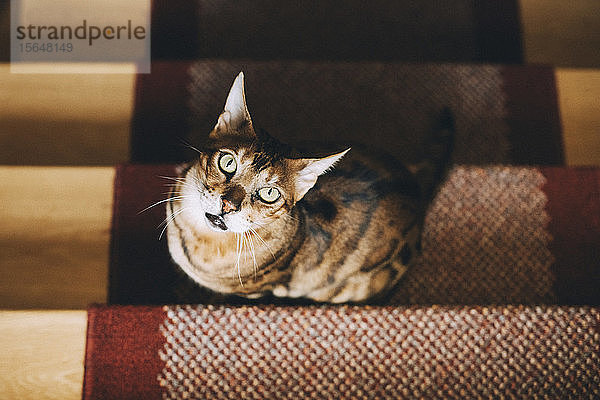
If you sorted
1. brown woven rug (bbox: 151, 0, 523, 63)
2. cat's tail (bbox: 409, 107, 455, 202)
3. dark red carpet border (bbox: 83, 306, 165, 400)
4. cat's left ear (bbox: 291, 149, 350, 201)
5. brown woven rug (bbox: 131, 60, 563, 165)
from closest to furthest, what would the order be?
cat's left ear (bbox: 291, 149, 350, 201)
dark red carpet border (bbox: 83, 306, 165, 400)
cat's tail (bbox: 409, 107, 455, 202)
brown woven rug (bbox: 131, 60, 563, 165)
brown woven rug (bbox: 151, 0, 523, 63)

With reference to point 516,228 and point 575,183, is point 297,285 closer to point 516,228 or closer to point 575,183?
point 516,228

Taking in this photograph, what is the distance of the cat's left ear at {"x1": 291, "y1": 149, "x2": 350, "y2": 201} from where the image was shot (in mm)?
866

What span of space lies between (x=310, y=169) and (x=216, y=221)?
24cm

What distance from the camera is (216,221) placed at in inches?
37.6

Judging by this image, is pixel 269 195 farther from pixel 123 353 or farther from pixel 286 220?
pixel 123 353

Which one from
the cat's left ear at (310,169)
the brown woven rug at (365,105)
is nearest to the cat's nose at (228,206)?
the cat's left ear at (310,169)

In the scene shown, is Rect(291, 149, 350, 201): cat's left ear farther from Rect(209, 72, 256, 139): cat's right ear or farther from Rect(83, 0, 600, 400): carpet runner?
Rect(83, 0, 600, 400): carpet runner

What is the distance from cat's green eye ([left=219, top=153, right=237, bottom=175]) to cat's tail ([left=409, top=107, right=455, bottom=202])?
0.56m

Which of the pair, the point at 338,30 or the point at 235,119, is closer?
the point at 235,119

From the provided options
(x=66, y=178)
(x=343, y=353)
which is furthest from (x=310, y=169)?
(x=66, y=178)

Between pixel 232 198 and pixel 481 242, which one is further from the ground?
pixel 232 198

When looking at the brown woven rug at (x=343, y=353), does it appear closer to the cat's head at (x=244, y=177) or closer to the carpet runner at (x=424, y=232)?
the carpet runner at (x=424, y=232)

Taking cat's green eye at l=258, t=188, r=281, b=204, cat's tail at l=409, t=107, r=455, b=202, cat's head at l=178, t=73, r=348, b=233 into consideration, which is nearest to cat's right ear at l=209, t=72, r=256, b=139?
cat's head at l=178, t=73, r=348, b=233

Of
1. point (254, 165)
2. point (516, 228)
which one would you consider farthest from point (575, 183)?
point (254, 165)
